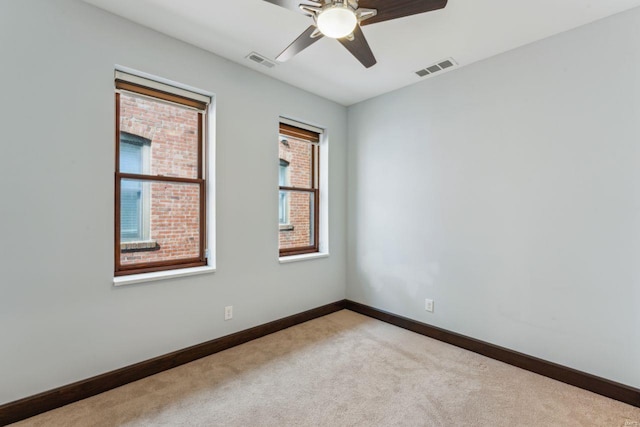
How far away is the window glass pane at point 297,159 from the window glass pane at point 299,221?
142 millimetres

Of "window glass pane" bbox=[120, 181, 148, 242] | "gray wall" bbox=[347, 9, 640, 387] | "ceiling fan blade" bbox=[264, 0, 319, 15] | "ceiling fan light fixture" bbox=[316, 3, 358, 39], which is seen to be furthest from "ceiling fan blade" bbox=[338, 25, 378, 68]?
"window glass pane" bbox=[120, 181, 148, 242]

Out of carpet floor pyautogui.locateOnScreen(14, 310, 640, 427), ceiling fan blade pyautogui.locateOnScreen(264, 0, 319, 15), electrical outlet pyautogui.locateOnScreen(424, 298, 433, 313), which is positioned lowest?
carpet floor pyautogui.locateOnScreen(14, 310, 640, 427)

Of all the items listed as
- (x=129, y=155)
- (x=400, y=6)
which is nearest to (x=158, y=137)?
(x=129, y=155)

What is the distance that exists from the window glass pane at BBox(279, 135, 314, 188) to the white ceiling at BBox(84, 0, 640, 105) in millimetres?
877

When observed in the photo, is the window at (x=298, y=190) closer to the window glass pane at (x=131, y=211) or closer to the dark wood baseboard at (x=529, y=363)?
the dark wood baseboard at (x=529, y=363)

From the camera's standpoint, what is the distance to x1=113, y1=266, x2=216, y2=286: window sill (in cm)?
222

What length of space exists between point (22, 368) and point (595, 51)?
4.42m

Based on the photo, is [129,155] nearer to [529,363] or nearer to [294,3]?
[294,3]

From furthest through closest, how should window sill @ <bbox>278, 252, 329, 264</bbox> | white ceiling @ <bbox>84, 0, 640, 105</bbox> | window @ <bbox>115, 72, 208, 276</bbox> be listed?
window sill @ <bbox>278, 252, 329, 264</bbox>
window @ <bbox>115, 72, 208, 276</bbox>
white ceiling @ <bbox>84, 0, 640, 105</bbox>

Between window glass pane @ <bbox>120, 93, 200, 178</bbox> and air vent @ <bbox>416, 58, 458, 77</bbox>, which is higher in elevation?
air vent @ <bbox>416, 58, 458, 77</bbox>

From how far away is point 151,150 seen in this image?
2.53 m

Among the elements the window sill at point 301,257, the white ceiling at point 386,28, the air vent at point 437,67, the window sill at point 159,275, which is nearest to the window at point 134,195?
the window sill at point 159,275

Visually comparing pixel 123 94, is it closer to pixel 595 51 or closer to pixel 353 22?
pixel 353 22

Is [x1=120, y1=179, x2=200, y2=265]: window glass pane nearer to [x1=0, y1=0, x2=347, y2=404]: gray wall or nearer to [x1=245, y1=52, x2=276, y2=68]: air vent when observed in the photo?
[x1=0, y1=0, x2=347, y2=404]: gray wall
